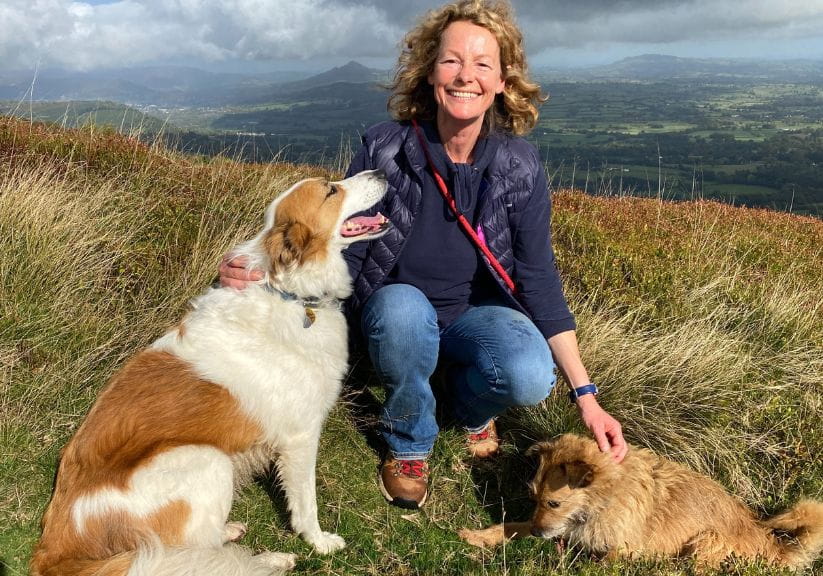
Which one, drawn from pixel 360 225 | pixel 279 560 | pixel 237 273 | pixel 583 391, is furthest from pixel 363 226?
pixel 279 560

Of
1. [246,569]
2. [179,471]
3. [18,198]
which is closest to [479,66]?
[179,471]

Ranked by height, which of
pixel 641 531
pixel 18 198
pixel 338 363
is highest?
pixel 18 198

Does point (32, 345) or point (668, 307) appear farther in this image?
point (668, 307)

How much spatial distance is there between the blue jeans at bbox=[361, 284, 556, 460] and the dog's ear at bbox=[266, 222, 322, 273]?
1.99ft

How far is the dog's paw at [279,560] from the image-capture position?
9.44 ft

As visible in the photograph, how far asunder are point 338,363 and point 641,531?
1.79 metres

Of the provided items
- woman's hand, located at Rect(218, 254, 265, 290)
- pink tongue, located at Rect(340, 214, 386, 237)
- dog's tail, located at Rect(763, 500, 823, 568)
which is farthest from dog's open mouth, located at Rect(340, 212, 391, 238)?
dog's tail, located at Rect(763, 500, 823, 568)

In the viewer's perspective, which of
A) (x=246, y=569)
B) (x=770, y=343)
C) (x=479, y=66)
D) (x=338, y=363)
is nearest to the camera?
(x=246, y=569)

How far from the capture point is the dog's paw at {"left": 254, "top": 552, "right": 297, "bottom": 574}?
2.88 meters

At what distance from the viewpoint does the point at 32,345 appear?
3.79 metres

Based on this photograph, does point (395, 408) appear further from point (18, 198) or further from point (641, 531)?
point (18, 198)

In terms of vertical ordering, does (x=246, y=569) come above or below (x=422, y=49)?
below

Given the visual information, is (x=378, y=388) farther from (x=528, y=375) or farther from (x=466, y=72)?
(x=466, y=72)

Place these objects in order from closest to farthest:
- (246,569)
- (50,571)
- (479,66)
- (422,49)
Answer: (50,571) → (246,569) → (479,66) → (422,49)
